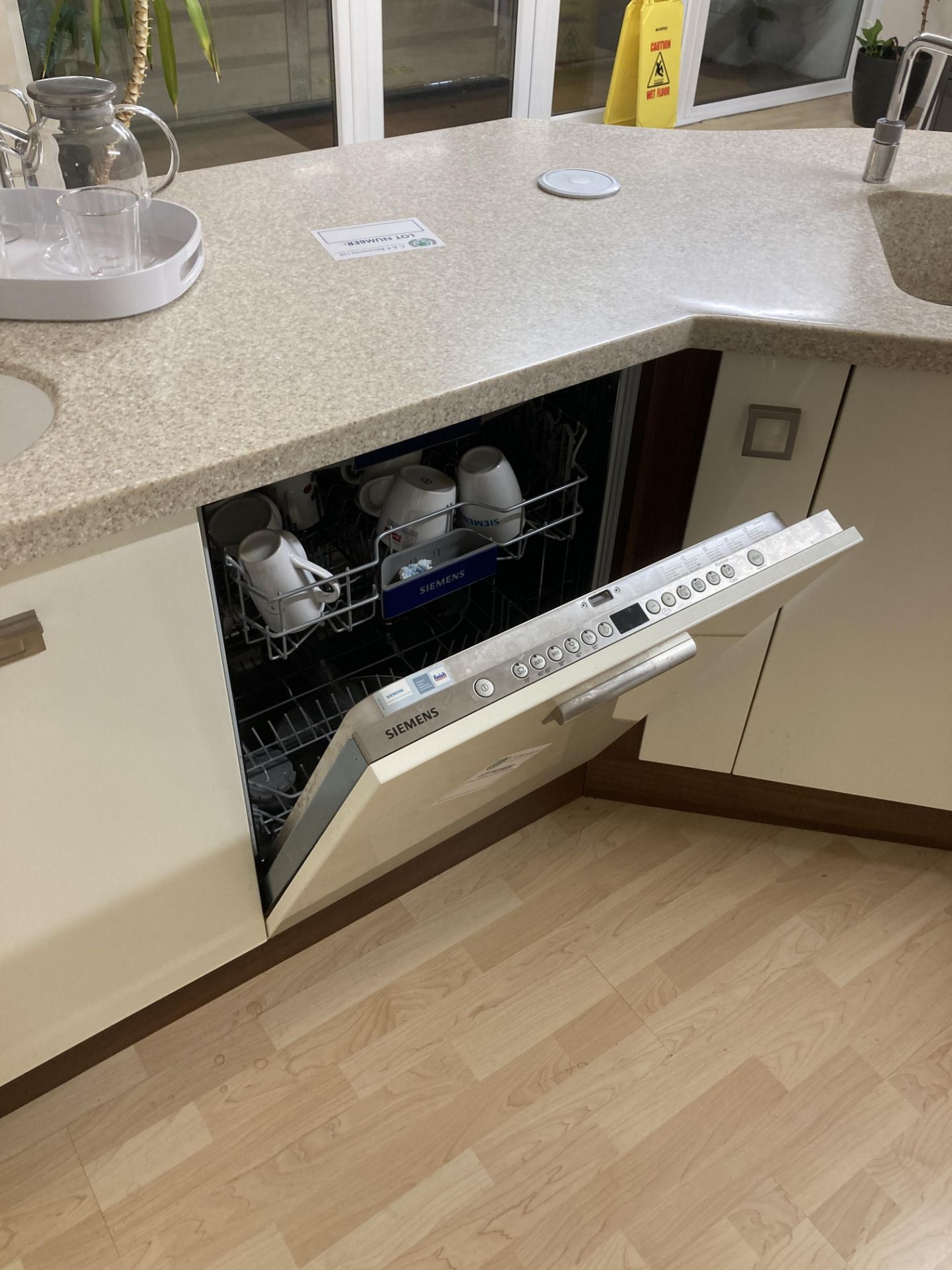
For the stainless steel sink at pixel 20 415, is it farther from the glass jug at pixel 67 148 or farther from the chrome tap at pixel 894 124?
the chrome tap at pixel 894 124

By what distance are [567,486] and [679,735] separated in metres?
0.50

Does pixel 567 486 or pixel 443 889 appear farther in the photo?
pixel 443 889

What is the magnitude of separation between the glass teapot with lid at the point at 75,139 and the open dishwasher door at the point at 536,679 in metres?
0.64

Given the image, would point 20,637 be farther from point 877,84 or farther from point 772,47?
point 772,47

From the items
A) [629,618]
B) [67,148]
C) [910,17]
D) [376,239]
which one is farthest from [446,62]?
[629,618]

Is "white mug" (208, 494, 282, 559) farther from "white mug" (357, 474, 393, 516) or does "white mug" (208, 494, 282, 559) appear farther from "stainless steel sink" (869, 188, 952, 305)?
"stainless steel sink" (869, 188, 952, 305)

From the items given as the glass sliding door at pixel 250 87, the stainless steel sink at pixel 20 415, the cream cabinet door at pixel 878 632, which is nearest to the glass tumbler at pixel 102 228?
the stainless steel sink at pixel 20 415

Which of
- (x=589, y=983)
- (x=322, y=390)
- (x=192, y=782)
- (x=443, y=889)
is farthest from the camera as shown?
(x=443, y=889)

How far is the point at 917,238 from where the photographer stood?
4.32 ft

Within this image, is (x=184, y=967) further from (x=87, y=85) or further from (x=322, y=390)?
(x=87, y=85)

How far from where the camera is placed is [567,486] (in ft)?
3.45

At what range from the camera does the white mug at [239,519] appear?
107cm

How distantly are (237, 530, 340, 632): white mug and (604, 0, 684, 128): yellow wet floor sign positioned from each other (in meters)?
1.93

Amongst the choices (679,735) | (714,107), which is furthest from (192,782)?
(714,107)
